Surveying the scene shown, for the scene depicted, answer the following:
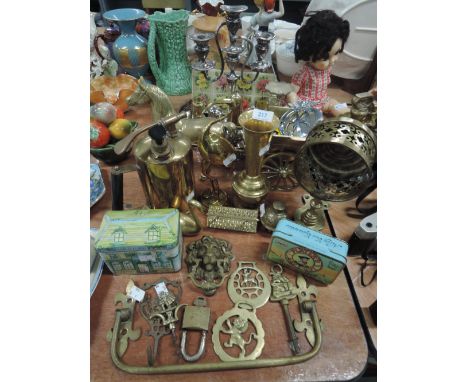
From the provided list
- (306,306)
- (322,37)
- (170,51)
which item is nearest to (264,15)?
(322,37)

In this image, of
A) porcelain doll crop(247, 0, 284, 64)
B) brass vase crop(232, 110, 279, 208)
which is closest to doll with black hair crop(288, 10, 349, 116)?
porcelain doll crop(247, 0, 284, 64)

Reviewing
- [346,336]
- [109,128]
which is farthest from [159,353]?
[109,128]

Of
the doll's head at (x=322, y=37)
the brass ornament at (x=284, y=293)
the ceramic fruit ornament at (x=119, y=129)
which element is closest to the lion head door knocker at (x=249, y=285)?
the brass ornament at (x=284, y=293)

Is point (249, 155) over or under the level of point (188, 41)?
under

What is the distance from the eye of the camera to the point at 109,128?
2.90 ft

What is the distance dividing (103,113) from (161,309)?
0.57 m

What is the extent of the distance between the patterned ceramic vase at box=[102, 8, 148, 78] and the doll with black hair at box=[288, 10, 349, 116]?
575mm

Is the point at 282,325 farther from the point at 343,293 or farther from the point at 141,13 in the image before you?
the point at 141,13

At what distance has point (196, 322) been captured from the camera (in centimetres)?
59

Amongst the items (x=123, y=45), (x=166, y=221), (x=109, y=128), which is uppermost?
(x=123, y=45)

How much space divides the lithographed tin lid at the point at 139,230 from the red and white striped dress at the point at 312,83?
2.34 feet

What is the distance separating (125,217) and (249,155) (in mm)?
310

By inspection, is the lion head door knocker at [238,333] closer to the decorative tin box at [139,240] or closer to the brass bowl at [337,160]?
the decorative tin box at [139,240]

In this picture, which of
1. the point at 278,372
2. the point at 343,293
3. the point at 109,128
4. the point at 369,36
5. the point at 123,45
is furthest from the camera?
the point at 369,36
